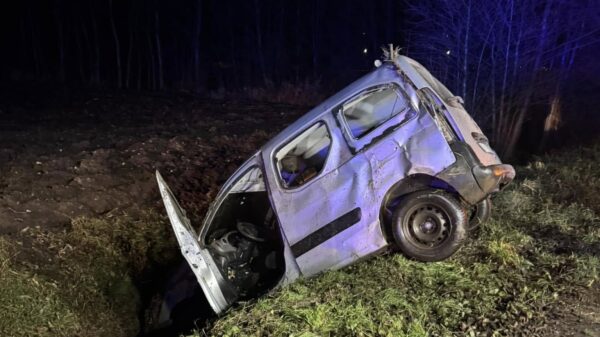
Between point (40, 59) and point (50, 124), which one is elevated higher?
point (40, 59)

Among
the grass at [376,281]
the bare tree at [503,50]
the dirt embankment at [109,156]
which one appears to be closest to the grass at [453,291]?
the grass at [376,281]

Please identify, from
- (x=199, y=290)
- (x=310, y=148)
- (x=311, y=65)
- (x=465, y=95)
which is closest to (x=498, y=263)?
(x=310, y=148)

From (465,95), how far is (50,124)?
1071 centimetres

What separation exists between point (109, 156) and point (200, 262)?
5668mm

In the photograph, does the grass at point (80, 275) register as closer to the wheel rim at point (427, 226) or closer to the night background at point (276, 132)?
the night background at point (276, 132)

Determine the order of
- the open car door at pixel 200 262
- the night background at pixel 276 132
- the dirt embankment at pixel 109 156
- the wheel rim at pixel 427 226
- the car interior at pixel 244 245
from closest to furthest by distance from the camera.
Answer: the night background at pixel 276 132 < the wheel rim at pixel 427 226 < the open car door at pixel 200 262 < the car interior at pixel 244 245 < the dirt embankment at pixel 109 156

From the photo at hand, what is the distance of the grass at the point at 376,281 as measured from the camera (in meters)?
4.09

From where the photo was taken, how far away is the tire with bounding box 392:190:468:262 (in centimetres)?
458

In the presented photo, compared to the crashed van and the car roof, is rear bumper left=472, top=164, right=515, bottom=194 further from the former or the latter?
the car roof

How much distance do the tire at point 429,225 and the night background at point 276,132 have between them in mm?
189

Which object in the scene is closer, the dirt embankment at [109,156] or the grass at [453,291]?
the grass at [453,291]

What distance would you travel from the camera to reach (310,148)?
566cm

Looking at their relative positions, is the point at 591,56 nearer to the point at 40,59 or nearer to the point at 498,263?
the point at 498,263

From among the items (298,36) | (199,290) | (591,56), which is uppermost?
(298,36)
